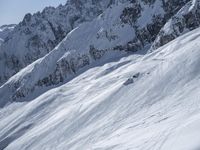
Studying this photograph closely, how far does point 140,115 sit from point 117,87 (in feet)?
55.8

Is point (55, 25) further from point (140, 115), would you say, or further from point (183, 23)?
point (140, 115)

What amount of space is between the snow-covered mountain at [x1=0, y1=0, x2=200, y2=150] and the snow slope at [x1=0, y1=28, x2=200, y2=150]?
0.15 m

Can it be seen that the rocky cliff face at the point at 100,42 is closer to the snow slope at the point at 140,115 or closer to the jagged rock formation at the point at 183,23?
the jagged rock formation at the point at 183,23

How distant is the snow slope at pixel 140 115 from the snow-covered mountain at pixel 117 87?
0.48ft

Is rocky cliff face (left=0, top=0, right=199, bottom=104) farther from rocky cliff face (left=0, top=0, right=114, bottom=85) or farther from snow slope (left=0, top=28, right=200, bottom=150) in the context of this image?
rocky cliff face (left=0, top=0, right=114, bottom=85)

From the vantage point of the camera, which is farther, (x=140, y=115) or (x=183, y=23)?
(x=183, y=23)

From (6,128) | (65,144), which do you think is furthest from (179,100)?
(6,128)

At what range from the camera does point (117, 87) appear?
59312 mm

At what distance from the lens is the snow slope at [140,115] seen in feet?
92.8

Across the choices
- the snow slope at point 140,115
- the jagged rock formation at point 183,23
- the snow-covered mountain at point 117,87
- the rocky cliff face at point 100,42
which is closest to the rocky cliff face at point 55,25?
the snow-covered mountain at point 117,87

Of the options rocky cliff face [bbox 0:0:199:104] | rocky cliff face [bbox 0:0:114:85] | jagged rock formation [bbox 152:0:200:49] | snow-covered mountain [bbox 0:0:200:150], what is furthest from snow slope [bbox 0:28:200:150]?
rocky cliff face [bbox 0:0:114:85]

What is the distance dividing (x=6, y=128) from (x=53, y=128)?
83.1ft

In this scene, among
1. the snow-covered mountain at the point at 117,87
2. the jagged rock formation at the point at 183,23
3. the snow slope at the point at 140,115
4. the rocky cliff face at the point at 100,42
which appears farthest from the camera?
the rocky cliff face at the point at 100,42

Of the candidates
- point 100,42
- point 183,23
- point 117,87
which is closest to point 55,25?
point 100,42
